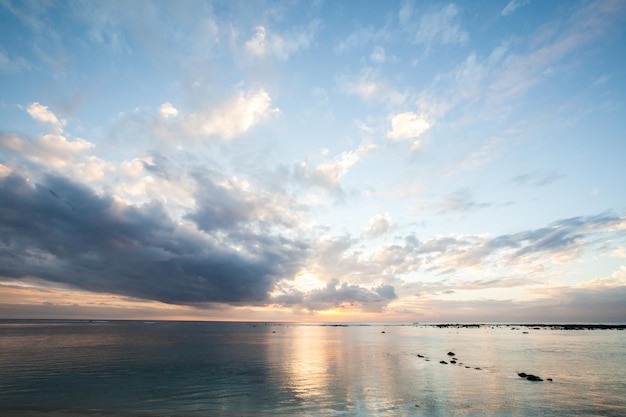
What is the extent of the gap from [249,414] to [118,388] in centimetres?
1933

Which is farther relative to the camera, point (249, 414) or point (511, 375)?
point (511, 375)

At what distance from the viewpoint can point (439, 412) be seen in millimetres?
30875

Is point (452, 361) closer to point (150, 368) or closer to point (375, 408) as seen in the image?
point (375, 408)

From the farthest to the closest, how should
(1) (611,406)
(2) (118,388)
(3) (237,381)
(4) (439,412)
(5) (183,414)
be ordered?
(3) (237,381) < (2) (118,388) < (1) (611,406) < (4) (439,412) < (5) (183,414)

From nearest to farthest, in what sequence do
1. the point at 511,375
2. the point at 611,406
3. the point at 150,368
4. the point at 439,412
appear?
the point at 439,412 < the point at 611,406 < the point at 511,375 < the point at 150,368

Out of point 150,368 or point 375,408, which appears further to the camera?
point 150,368

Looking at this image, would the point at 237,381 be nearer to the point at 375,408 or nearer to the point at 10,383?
the point at 375,408

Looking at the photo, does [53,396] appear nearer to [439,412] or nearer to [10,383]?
[10,383]

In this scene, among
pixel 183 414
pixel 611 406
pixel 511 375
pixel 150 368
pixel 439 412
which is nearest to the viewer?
pixel 183 414

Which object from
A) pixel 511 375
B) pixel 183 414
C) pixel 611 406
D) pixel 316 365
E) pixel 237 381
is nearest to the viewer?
pixel 183 414

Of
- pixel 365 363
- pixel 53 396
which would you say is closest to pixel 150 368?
pixel 53 396

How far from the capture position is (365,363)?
63156mm

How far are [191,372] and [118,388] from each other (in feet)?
41.4

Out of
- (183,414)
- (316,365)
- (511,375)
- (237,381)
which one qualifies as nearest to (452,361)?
(511,375)
